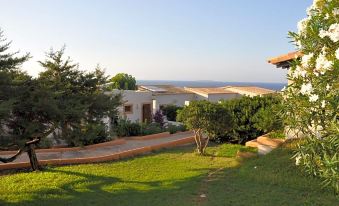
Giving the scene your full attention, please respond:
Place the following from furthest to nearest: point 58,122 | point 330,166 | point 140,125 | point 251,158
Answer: point 140,125 → point 251,158 → point 58,122 → point 330,166

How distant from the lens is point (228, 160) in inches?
526

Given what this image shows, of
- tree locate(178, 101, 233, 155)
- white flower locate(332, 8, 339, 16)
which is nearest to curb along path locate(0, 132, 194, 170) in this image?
tree locate(178, 101, 233, 155)

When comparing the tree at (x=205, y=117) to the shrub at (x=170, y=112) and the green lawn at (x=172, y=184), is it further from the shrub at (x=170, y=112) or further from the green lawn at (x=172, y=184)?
the shrub at (x=170, y=112)

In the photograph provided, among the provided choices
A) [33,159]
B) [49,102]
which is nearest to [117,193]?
[49,102]

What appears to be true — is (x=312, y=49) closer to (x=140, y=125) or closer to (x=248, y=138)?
(x=248, y=138)

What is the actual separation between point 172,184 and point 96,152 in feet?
21.3

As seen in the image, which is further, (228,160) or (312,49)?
(228,160)

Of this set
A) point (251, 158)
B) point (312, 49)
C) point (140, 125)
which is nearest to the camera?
point (312, 49)

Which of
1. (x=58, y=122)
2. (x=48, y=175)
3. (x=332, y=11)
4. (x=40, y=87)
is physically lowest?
(x=48, y=175)

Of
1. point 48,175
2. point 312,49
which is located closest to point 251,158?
point 48,175

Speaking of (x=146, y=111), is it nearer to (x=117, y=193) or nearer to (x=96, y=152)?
(x=96, y=152)

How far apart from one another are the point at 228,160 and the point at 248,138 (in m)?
4.35

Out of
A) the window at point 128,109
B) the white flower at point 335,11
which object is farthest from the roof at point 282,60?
the window at point 128,109

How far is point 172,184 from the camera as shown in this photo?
33.2 ft
